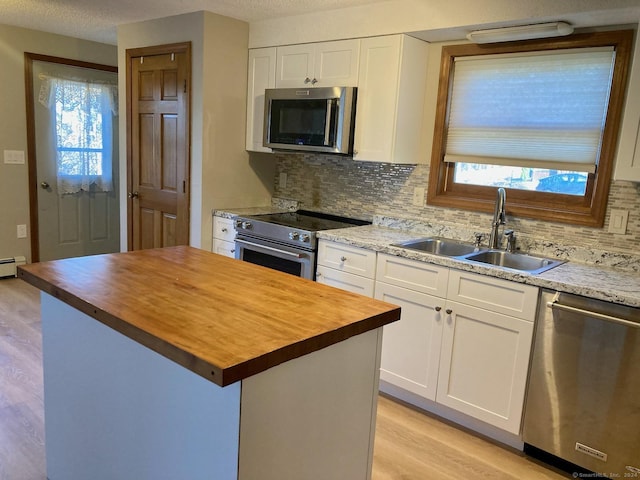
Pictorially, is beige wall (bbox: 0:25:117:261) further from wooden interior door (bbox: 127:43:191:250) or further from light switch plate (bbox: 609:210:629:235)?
light switch plate (bbox: 609:210:629:235)

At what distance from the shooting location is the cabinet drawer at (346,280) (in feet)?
9.43

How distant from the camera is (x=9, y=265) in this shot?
15.3 ft

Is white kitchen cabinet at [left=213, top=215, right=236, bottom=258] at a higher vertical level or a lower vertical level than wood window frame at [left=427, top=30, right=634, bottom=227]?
lower

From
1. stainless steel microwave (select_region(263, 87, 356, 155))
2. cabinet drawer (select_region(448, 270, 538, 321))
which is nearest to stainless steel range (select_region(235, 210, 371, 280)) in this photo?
stainless steel microwave (select_region(263, 87, 356, 155))

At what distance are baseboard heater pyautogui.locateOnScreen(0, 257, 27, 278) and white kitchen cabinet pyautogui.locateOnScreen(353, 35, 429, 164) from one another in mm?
3432

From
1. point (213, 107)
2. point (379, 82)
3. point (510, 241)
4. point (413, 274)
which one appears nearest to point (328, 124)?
point (379, 82)

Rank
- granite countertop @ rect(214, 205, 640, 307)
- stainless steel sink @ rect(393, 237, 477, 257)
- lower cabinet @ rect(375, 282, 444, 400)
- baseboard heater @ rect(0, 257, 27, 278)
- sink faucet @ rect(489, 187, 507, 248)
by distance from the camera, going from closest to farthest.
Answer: granite countertop @ rect(214, 205, 640, 307) < lower cabinet @ rect(375, 282, 444, 400) < sink faucet @ rect(489, 187, 507, 248) < stainless steel sink @ rect(393, 237, 477, 257) < baseboard heater @ rect(0, 257, 27, 278)

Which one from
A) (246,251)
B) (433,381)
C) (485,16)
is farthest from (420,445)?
(485,16)

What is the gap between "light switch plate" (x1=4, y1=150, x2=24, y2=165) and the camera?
14.9 ft

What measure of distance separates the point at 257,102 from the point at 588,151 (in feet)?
7.31

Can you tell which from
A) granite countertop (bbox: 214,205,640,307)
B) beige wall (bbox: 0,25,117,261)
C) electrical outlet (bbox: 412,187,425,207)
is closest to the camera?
granite countertop (bbox: 214,205,640,307)

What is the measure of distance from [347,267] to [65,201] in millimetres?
3404

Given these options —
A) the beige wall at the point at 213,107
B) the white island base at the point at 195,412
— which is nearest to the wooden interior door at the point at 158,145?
the beige wall at the point at 213,107

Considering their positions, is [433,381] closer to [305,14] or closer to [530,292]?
[530,292]
